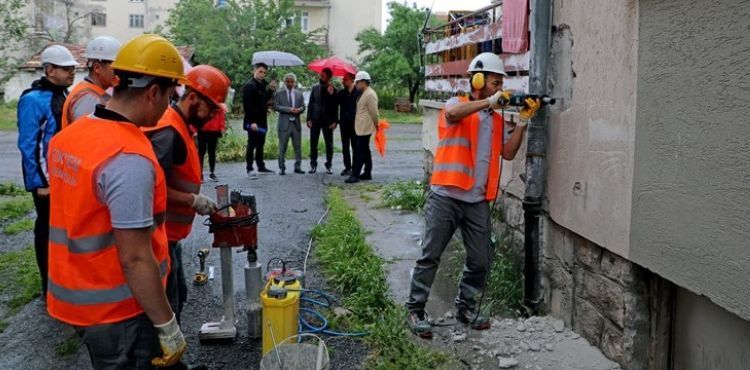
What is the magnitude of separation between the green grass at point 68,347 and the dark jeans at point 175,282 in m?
0.87

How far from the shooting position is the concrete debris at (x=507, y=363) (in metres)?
4.09

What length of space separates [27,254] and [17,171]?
7310 mm

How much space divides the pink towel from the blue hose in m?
2.51

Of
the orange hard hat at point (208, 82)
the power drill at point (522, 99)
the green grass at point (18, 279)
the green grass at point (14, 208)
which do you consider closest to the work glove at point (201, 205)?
the orange hard hat at point (208, 82)

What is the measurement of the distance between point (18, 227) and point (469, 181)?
238 inches

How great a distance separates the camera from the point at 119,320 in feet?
8.12

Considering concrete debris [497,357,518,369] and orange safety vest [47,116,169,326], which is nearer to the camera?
orange safety vest [47,116,169,326]

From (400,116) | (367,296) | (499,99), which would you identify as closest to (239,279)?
(367,296)

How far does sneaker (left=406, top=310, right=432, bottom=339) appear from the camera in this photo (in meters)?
4.57

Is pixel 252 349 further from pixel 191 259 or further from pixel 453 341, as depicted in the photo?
pixel 191 259

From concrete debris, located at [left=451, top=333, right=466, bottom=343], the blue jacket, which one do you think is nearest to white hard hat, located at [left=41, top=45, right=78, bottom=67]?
the blue jacket

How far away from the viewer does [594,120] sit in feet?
13.1

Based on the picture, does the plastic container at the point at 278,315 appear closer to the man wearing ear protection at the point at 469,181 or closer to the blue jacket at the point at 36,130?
the man wearing ear protection at the point at 469,181

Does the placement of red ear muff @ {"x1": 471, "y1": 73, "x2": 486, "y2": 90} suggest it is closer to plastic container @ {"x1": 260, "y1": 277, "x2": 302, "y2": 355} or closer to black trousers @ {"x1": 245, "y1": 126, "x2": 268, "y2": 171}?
plastic container @ {"x1": 260, "y1": 277, "x2": 302, "y2": 355}
